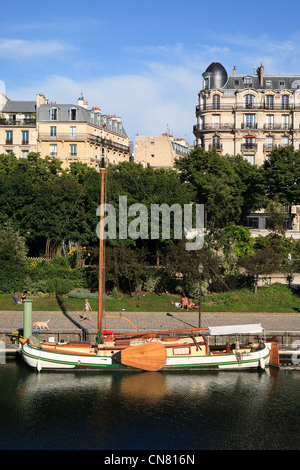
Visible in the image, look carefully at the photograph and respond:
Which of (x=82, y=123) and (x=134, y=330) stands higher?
(x=82, y=123)

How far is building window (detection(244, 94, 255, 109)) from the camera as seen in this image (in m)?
72.6

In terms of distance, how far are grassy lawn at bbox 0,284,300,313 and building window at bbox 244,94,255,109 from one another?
1564 inches

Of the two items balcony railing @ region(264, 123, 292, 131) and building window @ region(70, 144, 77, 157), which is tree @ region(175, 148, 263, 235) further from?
building window @ region(70, 144, 77, 157)

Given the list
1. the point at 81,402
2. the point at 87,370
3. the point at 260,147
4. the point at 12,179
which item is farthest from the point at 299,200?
the point at 81,402

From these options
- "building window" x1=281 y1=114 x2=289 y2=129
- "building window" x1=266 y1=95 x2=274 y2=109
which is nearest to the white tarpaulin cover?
"building window" x1=281 y1=114 x2=289 y2=129

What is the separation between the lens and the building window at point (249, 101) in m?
72.6

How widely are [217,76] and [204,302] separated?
46.2m

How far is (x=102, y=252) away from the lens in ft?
105

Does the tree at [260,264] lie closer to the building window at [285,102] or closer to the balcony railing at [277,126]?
the balcony railing at [277,126]

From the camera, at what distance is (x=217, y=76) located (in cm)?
7500

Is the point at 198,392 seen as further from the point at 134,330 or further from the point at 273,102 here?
the point at 273,102

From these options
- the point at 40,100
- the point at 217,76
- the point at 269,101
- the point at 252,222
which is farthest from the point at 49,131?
the point at 269,101

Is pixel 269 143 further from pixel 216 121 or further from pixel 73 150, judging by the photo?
pixel 73 150

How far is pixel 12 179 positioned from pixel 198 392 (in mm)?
27444
